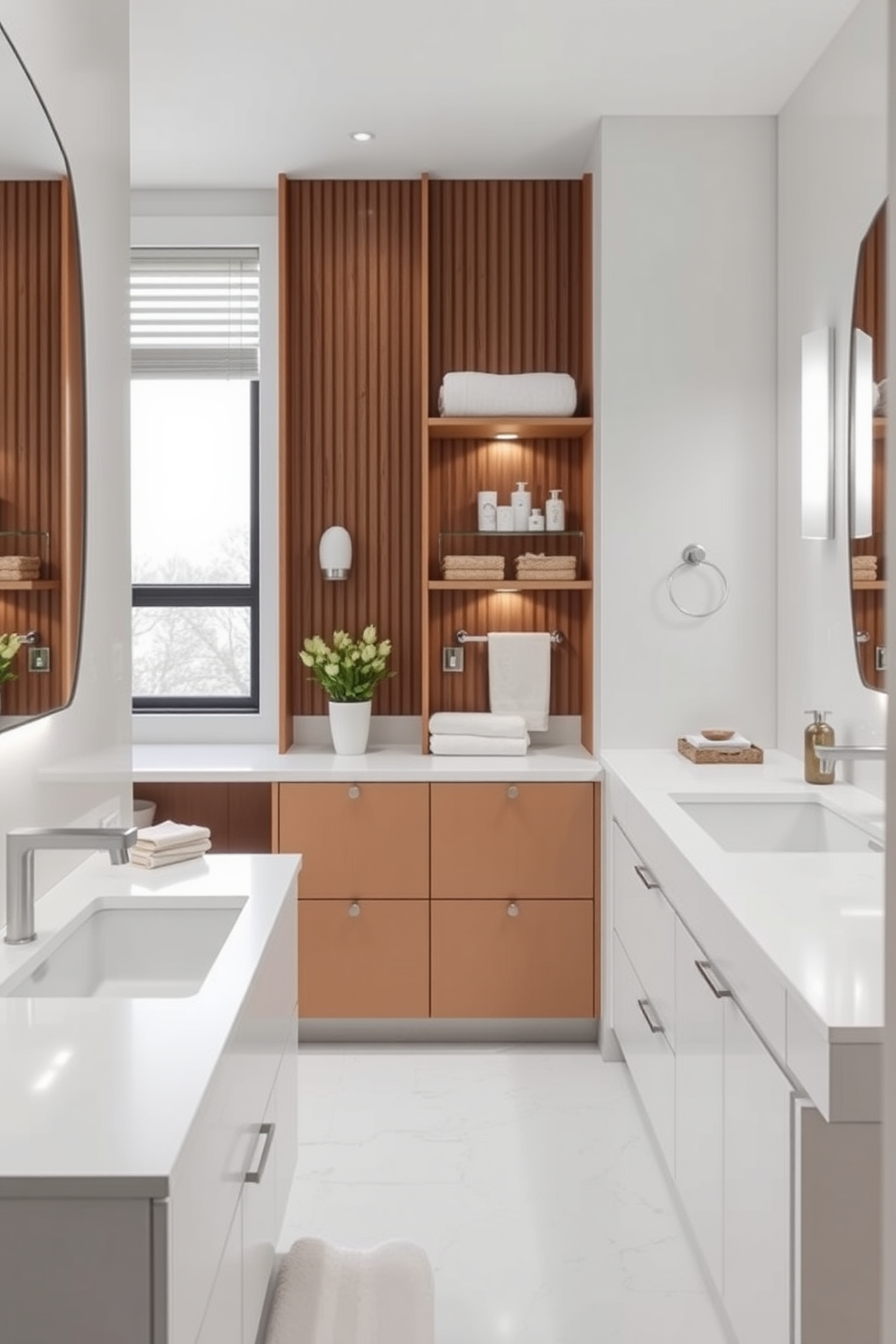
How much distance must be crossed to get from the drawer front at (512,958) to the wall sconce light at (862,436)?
1378 millimetres

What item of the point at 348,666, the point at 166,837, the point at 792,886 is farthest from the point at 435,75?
the point at 792,886

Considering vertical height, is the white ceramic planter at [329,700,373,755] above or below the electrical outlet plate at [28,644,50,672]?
below

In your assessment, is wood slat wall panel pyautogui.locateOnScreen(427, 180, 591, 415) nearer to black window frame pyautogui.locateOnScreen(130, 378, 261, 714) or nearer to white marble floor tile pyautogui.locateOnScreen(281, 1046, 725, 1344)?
black window frame pyautogui.locateOnScreen(130, 378, 261, 714)

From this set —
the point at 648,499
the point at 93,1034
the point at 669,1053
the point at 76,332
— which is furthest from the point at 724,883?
the point at 648,499

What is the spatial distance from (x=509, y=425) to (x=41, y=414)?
1991 mm

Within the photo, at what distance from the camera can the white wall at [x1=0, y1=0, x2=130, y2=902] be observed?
207 cm

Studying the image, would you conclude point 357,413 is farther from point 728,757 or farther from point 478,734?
point 728,757

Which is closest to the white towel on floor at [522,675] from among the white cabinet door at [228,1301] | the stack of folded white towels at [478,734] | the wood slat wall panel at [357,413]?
the stack of folded white towels at [478,734]

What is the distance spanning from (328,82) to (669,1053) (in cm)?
256

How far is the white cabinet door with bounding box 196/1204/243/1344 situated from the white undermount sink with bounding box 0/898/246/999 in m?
0.48

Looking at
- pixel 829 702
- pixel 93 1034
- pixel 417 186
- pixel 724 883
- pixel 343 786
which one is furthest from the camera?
pixel 417 186

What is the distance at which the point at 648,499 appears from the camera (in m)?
3.63

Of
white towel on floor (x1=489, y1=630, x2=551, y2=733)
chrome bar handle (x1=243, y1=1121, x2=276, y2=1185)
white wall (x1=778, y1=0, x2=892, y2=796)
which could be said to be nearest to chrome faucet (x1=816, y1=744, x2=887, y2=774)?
white wall (x1=778, y1=0, x2=892, y2=796)

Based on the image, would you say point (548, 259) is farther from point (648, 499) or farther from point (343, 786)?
point (343, 786)
